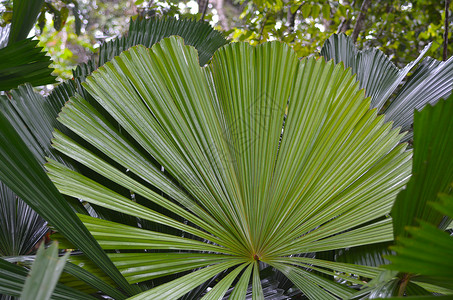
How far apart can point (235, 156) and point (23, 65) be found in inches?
18.7

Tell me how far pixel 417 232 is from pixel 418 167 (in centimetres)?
12

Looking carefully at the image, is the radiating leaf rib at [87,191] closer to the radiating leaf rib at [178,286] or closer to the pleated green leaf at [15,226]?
the radiating leaf rib at [178,286]

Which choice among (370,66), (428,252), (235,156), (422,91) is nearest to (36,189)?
(235,156)

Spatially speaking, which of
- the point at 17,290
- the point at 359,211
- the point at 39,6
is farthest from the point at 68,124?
the point at 359,211

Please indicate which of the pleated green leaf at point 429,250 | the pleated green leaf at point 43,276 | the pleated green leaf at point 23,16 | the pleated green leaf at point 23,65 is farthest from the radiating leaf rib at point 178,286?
the pleated green leaf at point 23,16

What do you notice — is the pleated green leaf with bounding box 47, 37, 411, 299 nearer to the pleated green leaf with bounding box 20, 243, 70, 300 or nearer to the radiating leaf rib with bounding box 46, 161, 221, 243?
the radiating leaf rib with bounding box 46, 161, 221, 243

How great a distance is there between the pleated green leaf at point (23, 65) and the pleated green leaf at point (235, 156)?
15 cm

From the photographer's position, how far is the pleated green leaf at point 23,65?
74 centimetres

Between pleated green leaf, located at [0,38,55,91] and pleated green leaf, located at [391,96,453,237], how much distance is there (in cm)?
70

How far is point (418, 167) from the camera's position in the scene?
0.43 meters

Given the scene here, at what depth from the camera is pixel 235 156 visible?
74 cm

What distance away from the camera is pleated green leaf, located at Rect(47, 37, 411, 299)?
661mm

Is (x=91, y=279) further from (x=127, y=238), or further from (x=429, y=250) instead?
(x=429, y=250)

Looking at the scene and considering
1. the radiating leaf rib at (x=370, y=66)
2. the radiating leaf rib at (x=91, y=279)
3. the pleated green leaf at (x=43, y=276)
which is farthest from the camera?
the radiating leaf rib at (x=370, y=66)
